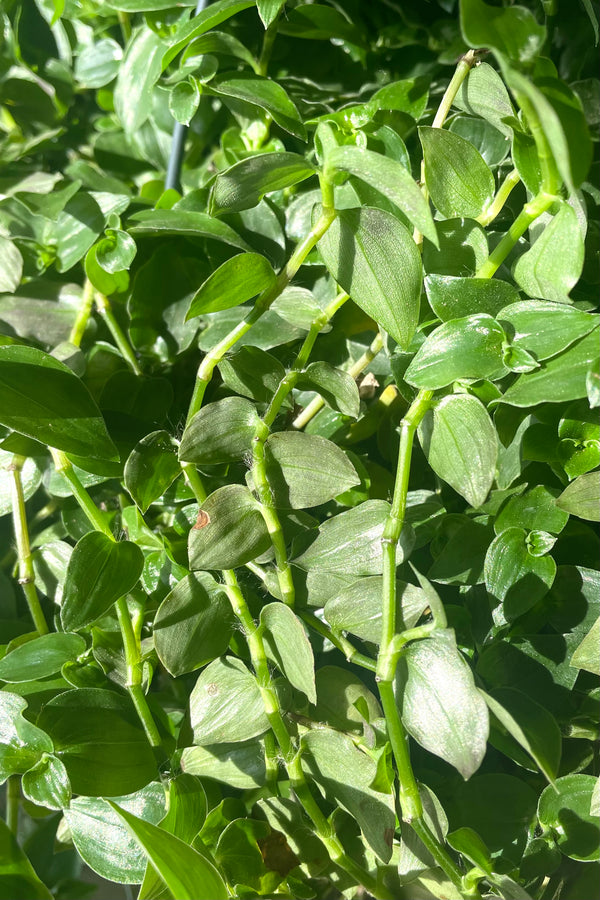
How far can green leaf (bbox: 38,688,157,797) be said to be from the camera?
0.41m

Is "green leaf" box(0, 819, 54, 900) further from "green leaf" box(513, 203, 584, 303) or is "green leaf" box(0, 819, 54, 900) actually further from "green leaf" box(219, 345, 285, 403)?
"green leaf" box(513, 203, 584, 303)

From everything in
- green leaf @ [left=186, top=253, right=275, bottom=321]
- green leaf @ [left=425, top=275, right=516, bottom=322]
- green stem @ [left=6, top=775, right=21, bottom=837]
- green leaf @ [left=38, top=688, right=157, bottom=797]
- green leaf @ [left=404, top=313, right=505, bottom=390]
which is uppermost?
green leaf @ [left=186, top=253, right=275, bottom=321]

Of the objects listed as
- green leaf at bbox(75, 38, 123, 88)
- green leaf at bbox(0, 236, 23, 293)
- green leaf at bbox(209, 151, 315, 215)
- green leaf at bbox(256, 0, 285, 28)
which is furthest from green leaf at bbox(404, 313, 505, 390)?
green leaf at bbox(75, 38, 123, 88)

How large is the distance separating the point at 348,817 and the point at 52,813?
0.77 feet

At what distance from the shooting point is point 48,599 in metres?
0.53

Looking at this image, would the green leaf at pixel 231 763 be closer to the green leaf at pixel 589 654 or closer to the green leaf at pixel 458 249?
the green leaf at pixel 589 654

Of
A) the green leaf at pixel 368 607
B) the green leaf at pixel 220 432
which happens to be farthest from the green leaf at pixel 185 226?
the green leaf at pixel 368 607

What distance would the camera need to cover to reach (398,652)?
14.7 inches

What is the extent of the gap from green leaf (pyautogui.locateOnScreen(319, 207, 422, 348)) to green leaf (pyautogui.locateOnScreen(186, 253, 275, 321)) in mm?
46

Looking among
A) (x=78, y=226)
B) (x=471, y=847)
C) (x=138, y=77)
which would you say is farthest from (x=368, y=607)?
(x=138, y=77)

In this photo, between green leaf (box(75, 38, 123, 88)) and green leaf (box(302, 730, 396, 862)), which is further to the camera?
green leaf (box(75, 38, 123, 88))

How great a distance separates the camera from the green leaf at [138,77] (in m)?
0.57

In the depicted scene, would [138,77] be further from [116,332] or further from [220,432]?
[220,432]

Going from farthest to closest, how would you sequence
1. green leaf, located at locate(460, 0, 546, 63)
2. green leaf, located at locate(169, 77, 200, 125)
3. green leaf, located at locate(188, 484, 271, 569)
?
green leaf, located at locate(169, 77, 200, 125) → green leaf, located at locate(188, 484, 271, 569) → green leaf, located at locate(460, 0, 546, 63)
